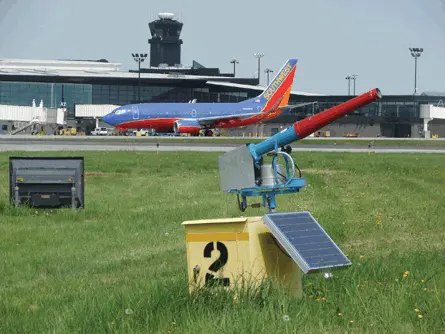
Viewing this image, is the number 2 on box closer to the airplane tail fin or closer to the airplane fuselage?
the airplane fuselage

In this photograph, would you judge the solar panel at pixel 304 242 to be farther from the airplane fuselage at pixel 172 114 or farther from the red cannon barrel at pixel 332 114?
the airplane fuselage at pixel 172 114

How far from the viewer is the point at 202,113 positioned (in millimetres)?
119875

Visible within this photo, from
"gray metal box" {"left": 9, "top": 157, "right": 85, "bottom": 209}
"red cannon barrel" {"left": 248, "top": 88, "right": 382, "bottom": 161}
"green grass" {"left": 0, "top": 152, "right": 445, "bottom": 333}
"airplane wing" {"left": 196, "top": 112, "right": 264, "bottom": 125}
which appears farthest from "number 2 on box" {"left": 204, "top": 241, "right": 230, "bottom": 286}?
"airplane wing" {"left": 196, "top": 112, "right": 264, "bottom": 125}

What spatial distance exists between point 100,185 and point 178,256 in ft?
69.1

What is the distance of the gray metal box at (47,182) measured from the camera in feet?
85.5

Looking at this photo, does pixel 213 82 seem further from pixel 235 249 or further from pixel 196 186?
pixel 235 249

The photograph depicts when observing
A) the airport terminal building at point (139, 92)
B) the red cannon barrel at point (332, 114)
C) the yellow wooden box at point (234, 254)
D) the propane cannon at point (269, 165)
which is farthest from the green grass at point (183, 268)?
the airport terminal building at point (139, 92)

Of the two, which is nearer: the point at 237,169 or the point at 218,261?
the point at 218,261

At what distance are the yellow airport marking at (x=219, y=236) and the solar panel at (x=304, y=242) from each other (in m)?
0.37

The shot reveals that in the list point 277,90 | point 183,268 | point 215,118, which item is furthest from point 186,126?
point 183,268

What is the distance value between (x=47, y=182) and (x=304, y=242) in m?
16.6

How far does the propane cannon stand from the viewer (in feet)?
36.6

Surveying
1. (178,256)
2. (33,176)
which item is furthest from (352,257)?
(33,176)

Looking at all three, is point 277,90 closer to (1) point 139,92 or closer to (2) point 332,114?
(1) point 139,92
